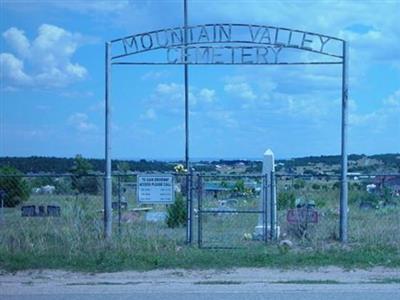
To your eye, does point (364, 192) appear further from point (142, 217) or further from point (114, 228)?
point (114, 228)

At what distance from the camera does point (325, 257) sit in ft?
43.1

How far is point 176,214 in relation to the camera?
16672mm

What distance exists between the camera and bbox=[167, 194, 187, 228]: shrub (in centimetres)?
1653

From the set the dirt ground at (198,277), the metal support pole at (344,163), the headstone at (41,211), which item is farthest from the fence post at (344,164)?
the headstone at (41,211)

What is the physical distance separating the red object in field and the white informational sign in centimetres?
243

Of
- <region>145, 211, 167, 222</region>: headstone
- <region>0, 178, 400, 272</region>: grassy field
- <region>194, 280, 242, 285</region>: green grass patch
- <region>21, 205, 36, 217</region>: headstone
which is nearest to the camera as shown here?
<region>194, 280, 242, 285</region>: green grass patch

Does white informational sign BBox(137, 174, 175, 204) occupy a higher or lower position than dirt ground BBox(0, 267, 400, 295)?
higher

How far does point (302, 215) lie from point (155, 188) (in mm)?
2946

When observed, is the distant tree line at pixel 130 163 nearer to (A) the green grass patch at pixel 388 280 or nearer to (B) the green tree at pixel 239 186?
(B) the green tree at pixel 239 186

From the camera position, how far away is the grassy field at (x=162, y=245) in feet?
41.9

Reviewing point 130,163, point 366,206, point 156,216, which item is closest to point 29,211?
point 156,216

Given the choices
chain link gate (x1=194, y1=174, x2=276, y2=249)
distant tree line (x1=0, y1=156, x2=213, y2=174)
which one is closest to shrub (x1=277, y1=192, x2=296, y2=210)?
chain link gate (x1=194, y1=174, x2=276, y2=249)

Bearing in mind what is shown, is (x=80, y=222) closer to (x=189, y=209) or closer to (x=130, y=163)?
(x=189, y=209)

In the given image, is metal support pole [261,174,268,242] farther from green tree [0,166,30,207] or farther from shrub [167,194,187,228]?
green tree [0,166,30,207]
